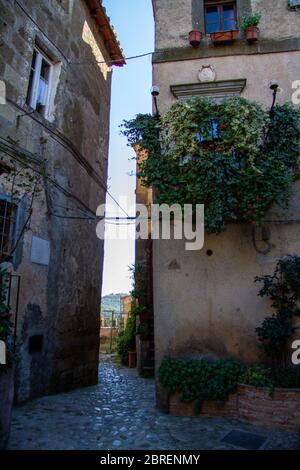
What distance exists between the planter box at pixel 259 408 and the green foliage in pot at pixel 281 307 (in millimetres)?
845

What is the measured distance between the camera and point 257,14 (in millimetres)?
7711

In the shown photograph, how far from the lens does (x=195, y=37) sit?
7.81 meters

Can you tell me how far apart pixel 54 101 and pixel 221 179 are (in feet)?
16.8

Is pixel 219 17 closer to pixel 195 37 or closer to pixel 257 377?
pixel 195 37

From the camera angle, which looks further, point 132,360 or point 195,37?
point 132,360

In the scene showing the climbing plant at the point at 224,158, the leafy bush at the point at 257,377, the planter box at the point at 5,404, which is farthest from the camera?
the climbing plant at the point at 224,158

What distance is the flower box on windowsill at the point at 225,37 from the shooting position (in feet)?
25.7

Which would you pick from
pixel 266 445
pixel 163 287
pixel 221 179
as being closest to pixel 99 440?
pixel 266 445

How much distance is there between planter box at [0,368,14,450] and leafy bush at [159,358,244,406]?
273 cm

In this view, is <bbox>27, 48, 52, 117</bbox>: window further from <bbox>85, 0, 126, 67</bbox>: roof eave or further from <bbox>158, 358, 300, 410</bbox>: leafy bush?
<bbox>158, 358, 300, 410</bbox>: leafy bush

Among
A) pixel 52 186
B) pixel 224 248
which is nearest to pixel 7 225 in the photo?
pixel 52 186

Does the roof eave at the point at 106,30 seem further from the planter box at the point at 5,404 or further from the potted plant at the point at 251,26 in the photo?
the planter box at the point at 5,404

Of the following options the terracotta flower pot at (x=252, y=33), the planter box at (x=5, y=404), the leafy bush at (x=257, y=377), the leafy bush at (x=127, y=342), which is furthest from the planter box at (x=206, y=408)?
the leafy bush at (x=127, y=342)

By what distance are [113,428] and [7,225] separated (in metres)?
4.29
